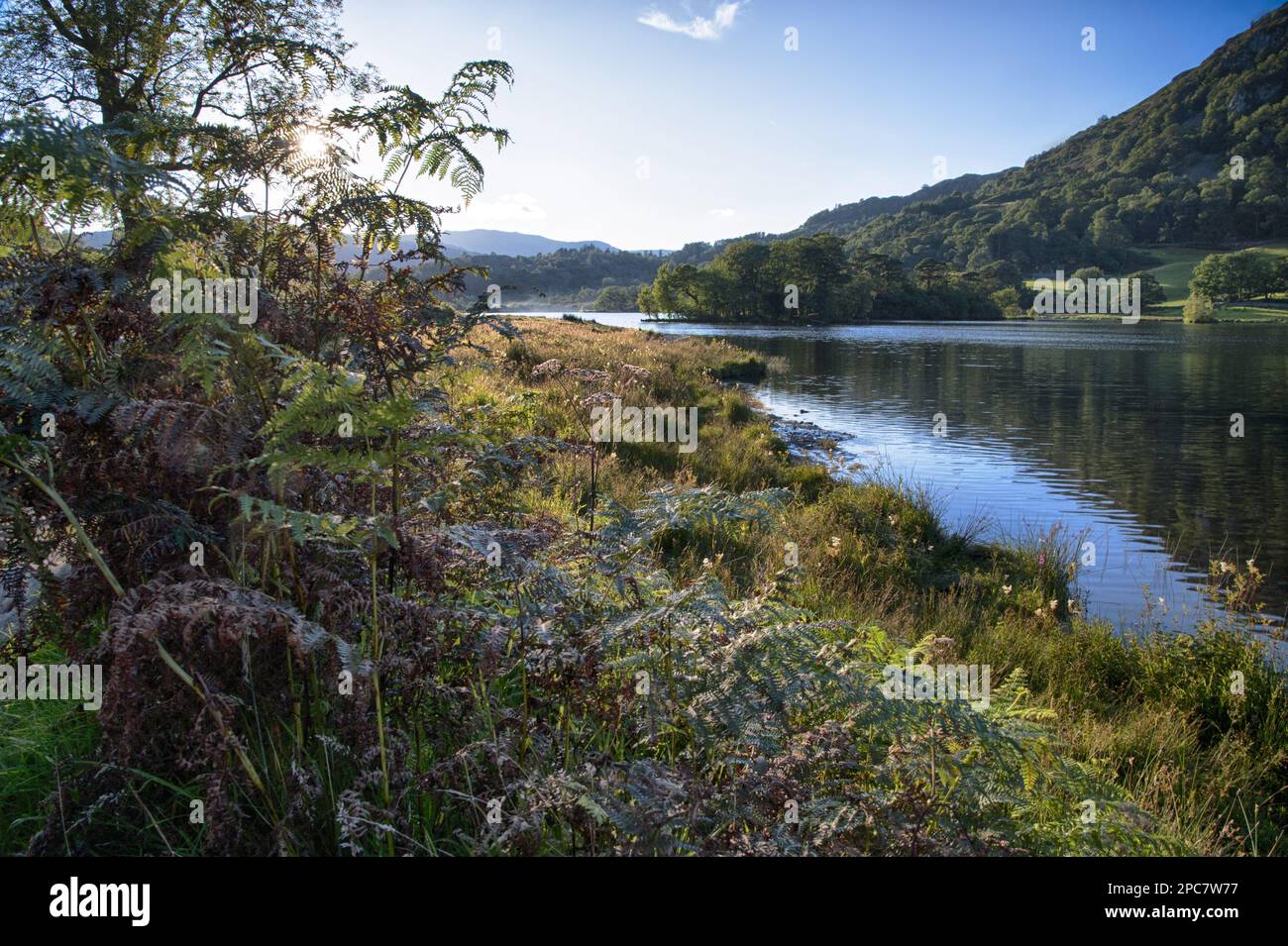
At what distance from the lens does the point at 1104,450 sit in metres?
19.5

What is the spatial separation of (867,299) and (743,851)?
121969mm

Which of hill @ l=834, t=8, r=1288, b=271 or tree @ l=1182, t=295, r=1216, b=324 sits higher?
hill @ l=834, t=8, r=1288, b=271

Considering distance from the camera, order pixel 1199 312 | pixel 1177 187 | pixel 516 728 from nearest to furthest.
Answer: pixel 516 728, pixel 1199 312, pixel 1177 187

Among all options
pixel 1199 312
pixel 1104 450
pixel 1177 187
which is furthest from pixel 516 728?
pixel 1177 187

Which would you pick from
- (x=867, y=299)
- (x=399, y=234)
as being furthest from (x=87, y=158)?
(x=867, y=299)

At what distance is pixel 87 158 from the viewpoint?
216 centimetres

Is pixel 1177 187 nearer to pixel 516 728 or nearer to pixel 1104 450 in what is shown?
pixel 1104 450

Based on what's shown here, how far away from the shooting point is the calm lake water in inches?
430

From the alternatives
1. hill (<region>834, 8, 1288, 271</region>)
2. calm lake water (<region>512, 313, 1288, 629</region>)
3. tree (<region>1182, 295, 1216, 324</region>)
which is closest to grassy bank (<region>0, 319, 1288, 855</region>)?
calm lake water (<region>512, 313, 1288, 629</region>)

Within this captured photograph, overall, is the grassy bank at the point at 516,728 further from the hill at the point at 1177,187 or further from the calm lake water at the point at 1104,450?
the hill at the point at 1177,187

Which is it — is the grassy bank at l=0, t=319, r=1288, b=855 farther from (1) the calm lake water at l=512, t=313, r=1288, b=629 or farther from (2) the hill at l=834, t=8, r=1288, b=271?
(2) the hill at l=834, t=8, r=1288, b=271

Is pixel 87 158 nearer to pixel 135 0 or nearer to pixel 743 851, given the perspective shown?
pixel 743 851

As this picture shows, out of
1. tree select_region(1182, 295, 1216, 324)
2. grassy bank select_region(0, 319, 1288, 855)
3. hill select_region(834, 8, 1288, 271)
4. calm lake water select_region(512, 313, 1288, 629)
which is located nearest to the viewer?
grassy bank select_region(0, 319, 1288, 855)
